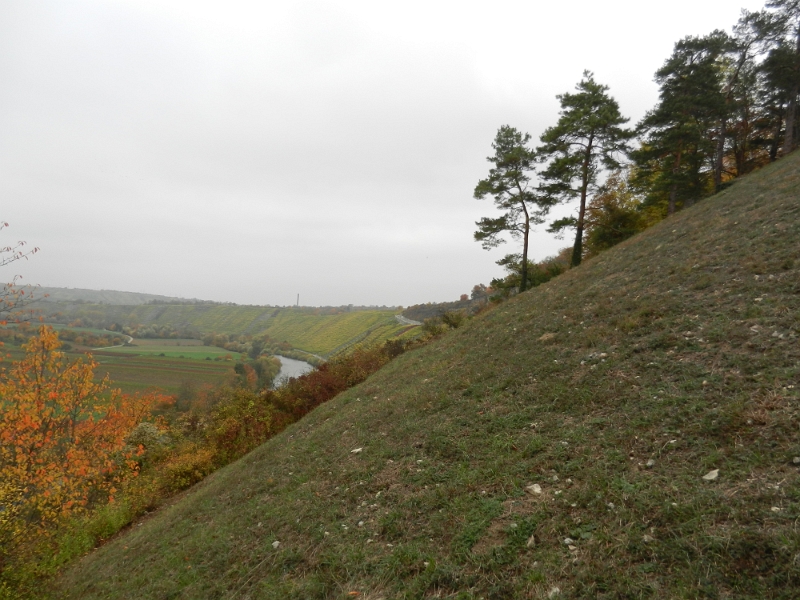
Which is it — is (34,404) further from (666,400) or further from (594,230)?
(594,230)

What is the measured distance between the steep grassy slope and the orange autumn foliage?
22.6ft

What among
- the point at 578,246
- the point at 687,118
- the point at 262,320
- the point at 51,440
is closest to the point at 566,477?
the point at 578,246

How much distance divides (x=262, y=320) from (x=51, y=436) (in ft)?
449

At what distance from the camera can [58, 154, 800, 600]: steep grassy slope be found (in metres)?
3.45

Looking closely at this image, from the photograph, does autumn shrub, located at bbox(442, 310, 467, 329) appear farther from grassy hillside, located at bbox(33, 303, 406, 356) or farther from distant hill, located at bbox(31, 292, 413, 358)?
distant hill, located at bbox(31, 292, 413, 358)

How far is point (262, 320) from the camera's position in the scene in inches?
5807

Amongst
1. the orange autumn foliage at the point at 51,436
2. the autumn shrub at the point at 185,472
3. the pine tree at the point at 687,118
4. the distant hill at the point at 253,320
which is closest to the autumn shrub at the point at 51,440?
the orange autumn foliage at the point at 51,436

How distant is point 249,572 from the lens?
545 cm

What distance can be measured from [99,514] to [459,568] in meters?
16.4

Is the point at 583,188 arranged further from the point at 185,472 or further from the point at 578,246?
the point at 185,472

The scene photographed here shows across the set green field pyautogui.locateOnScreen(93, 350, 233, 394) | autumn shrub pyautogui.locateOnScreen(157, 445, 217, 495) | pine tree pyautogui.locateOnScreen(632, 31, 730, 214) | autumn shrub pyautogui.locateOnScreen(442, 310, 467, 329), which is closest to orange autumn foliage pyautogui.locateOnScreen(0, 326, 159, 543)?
autumn shrub pyautogui.locateOnScreen(157, 445, 217, 495)

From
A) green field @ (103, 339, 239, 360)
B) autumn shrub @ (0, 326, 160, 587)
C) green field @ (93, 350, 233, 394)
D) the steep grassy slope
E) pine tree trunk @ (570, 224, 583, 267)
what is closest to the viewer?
the steep grassy slope

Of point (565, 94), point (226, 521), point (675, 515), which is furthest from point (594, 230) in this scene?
point (226, 521)

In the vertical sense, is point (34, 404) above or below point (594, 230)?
below
